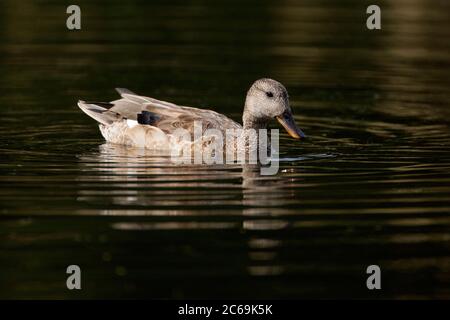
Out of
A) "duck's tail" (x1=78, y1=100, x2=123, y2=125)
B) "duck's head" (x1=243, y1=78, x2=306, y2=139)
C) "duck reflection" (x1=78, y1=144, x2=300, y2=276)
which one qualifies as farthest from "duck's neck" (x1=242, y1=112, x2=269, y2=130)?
"duck's tail" (x1=78, y1=100, x2=123, y2=125)

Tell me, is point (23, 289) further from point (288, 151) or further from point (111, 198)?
point (288, 151)

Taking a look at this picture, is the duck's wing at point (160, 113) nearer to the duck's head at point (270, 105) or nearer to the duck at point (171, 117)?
the duck at point (171, 117)

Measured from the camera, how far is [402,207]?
1085cm

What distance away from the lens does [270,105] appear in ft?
43.2

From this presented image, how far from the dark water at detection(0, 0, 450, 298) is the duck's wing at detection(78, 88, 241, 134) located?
1.33 feet

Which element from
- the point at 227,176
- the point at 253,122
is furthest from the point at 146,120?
the point at 227,176

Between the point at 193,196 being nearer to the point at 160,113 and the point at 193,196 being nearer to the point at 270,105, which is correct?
the point at 270,105

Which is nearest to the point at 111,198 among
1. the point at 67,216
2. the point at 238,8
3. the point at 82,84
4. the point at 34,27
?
the point at 67,216

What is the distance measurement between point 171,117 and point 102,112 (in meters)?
1.33

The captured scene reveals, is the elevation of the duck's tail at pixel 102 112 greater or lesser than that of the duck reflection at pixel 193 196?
greater

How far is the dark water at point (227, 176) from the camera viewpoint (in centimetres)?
896

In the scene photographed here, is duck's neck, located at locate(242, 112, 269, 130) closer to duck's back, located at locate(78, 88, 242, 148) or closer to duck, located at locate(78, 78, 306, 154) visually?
duck, located at locate(78, 78, 306, 154)

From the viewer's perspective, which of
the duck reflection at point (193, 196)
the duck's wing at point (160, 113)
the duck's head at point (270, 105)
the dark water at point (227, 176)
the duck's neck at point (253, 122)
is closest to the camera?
the dark water at point (227, 176)

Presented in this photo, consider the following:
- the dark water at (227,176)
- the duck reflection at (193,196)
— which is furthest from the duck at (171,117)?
the duck reflection at (193,196)
